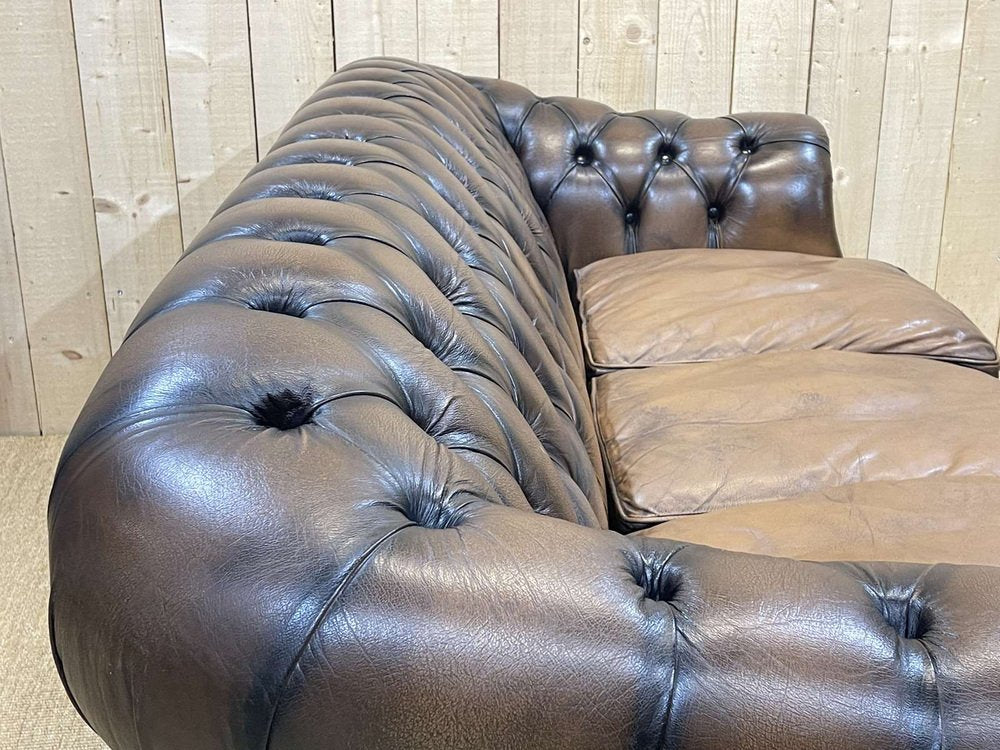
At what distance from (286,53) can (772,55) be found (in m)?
1.10

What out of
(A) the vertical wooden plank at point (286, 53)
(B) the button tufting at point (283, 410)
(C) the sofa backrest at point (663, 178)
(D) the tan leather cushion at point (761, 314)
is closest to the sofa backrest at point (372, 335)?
(B) the button tufting at point (283, 410)

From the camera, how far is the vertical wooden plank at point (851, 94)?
7.44 ft

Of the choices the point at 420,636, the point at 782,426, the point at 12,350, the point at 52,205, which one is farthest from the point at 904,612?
the point at 12,350

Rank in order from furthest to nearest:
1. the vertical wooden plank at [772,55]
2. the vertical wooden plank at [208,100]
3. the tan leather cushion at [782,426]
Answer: the vertical wooden plank at [772,55], the vertical wooden plank at [208,100], the tan leather cushion at [782,426]

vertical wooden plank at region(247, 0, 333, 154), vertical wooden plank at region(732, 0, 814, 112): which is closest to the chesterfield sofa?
vertical wooden plank at region(247, 0, 333, 154)

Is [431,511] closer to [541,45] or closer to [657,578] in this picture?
[657,578]

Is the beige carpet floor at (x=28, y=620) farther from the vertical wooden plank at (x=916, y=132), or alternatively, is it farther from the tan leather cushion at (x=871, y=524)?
the vertical wooden plank at (x=916, y=132)

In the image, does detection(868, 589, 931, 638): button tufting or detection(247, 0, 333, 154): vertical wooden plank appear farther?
detection(247, 0, 333, 154): vertical wooden plank

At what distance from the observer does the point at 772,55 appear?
2.29m

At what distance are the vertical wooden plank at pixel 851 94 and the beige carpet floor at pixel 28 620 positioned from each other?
1.95m

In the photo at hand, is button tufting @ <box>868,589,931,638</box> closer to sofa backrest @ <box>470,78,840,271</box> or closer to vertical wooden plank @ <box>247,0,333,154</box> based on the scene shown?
sofa backrest @ <box>470,78,840,271</box>

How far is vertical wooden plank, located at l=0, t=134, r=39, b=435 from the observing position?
227 centimetres

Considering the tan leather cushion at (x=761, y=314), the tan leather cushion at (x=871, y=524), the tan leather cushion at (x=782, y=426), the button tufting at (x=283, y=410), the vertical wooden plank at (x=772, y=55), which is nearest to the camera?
the button tufting at (x=283, y=410)

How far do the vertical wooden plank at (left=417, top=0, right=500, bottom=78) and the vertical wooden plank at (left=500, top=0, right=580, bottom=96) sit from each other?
23mm
